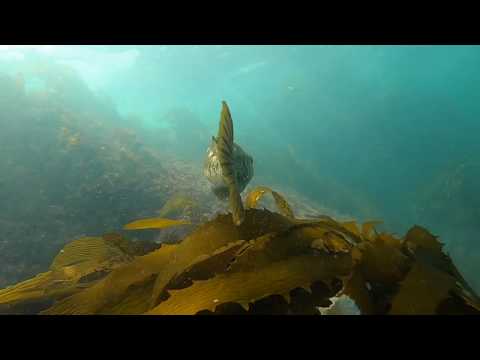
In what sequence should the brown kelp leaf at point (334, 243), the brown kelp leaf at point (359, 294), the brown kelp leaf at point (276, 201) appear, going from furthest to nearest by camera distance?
1. the brown kelp leaf at point (276, 201)
2. the brown kelp leaf at point (334, 243)
3. the brown kelp leaf at point (359, 294)

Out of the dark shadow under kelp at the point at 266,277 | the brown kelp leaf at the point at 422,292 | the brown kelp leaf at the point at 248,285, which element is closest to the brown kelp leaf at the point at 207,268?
the dark shadow under kelp at the point at 266,277

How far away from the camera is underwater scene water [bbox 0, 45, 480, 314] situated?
99 centimetres

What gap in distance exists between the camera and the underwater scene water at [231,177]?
99cm

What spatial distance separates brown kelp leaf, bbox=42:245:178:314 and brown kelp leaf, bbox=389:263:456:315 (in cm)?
70

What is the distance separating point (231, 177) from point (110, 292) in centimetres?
54

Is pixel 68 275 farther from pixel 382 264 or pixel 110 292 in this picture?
pixel 382 264

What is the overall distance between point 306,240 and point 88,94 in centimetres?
3125

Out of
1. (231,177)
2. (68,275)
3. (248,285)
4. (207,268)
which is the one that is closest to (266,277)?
(248,285)

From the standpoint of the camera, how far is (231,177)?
1.13 metres

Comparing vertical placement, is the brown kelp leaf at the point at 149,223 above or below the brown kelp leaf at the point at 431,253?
above

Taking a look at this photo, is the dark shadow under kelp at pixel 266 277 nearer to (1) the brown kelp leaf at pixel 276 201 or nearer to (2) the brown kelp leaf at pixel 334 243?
(2) the brown kelp leaf at pixel 334 243

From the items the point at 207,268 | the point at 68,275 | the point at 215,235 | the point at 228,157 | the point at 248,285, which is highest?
the point at 228,157

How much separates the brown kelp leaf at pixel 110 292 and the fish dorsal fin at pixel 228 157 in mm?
322

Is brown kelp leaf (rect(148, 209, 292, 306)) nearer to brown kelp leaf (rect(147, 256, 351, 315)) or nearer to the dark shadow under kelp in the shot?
the dark shadow under kelp
